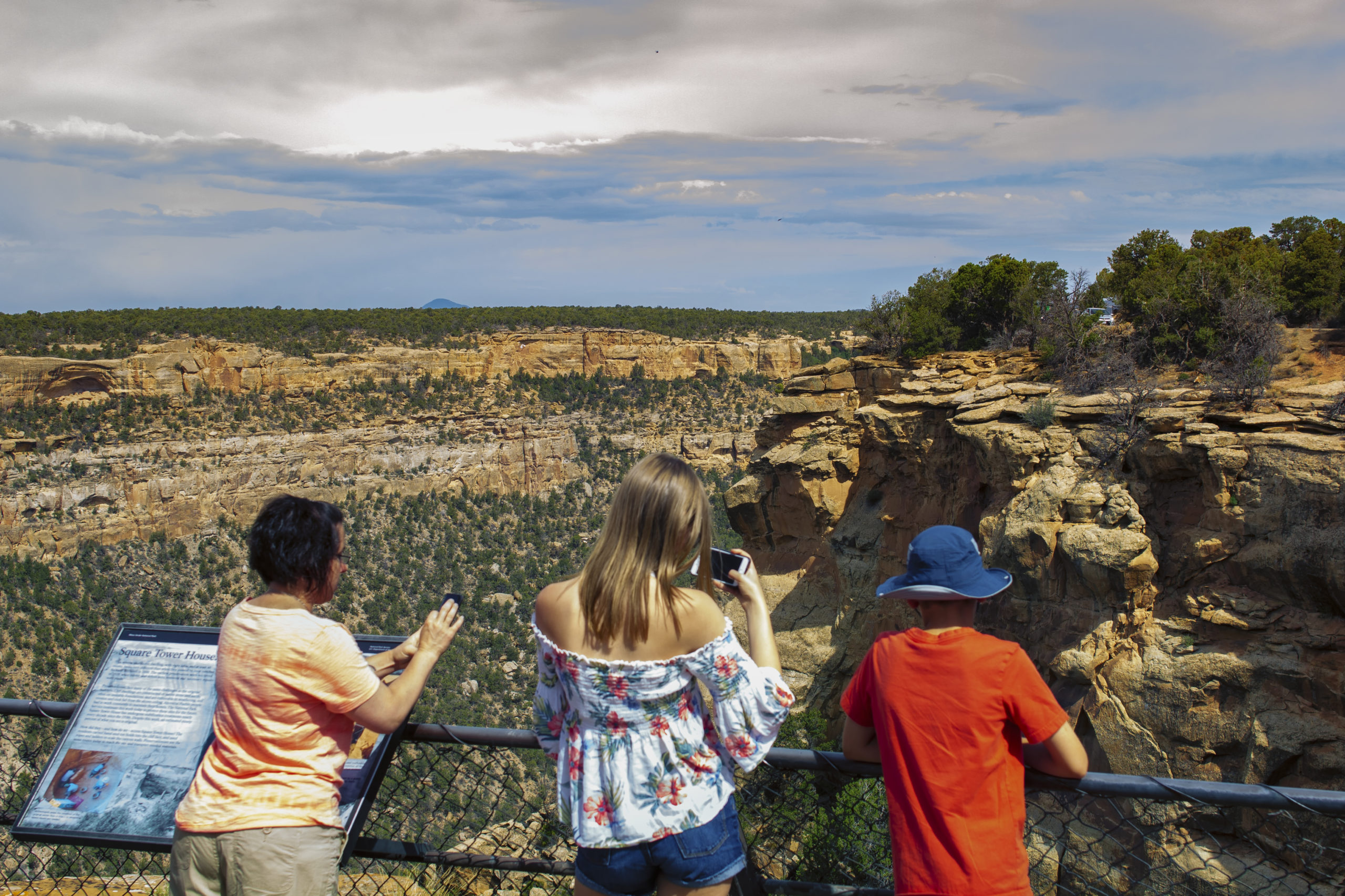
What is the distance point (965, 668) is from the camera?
2373 mm

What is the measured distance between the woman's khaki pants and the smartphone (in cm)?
150

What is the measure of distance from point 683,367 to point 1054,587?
4765 centimetres

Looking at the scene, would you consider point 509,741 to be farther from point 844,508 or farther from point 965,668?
point 844,508

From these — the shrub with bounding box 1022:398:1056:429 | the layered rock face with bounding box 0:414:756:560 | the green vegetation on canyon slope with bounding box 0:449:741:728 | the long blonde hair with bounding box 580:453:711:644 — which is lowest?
the green vegetation on canyon slope with bounding box 0:449:741:728

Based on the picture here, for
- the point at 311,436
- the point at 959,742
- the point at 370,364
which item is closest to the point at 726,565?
the point at 959,742

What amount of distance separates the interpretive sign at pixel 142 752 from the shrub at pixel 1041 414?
11.3 m

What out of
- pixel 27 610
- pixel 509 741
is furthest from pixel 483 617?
pixel 509 741

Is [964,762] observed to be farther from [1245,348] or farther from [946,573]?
[1245,348]

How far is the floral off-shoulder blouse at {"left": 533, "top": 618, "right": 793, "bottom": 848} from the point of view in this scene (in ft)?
7.32

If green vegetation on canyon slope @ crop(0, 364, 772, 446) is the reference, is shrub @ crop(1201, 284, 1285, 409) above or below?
above

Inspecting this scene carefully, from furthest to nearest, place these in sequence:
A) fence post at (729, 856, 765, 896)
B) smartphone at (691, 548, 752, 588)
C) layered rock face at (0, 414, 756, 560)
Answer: layered rock face at (0, 414, 756, 560)
fence post at (729, 856, 765, 896)
smartphone at (691, 548, 752, 588)

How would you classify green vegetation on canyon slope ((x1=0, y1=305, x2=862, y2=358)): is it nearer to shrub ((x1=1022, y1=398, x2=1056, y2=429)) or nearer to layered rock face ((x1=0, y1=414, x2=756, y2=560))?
layered rock face ((x1=0, y1=414, x2=756, y2=560))

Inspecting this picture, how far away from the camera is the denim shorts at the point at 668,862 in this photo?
2.27 metres

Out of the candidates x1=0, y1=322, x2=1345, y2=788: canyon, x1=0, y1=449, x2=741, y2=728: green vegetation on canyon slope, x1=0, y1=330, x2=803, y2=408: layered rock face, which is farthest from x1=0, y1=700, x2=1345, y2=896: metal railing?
x1=0, y1=330, x2=803, y2=408: layered rock face
